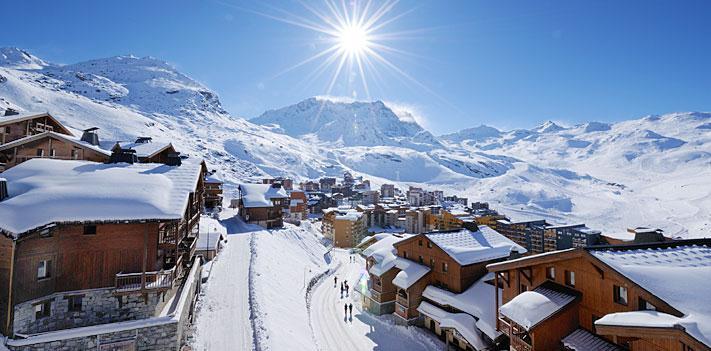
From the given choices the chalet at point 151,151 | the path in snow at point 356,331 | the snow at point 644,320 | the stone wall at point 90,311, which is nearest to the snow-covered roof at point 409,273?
the path in snow at point 356,331

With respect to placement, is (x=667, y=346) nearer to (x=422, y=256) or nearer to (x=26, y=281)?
(x=422, y=256)

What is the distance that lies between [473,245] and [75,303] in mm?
26712

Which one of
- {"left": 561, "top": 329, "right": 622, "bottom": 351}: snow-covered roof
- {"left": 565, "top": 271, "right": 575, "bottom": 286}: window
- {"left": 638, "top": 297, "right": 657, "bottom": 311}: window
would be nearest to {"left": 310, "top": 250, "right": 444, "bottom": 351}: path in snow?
{"left": 561, "top": 329, "right": 622, "bottom": 351}: snow-covered roof

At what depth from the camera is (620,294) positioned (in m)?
14.4

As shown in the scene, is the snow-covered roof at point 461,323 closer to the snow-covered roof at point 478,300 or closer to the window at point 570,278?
the snow-covered roof at point 478,300

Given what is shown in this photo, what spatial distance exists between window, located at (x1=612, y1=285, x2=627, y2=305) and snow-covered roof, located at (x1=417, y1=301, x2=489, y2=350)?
374 inches

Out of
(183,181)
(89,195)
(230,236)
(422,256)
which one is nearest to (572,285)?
(422,256)

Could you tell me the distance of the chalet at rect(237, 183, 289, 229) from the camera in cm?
5225

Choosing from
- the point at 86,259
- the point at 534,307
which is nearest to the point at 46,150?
the point at 86,259

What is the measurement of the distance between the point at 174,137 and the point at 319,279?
142216 millimetres

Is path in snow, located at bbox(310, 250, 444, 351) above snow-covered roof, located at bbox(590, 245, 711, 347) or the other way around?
the other way around

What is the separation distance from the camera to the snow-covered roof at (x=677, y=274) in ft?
31.8

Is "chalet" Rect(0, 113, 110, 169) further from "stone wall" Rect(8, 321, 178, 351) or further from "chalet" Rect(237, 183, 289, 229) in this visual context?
"stone wall" Rect(8, 321, 178, 351)

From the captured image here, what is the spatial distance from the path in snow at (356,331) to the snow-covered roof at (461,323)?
229 centimetres
